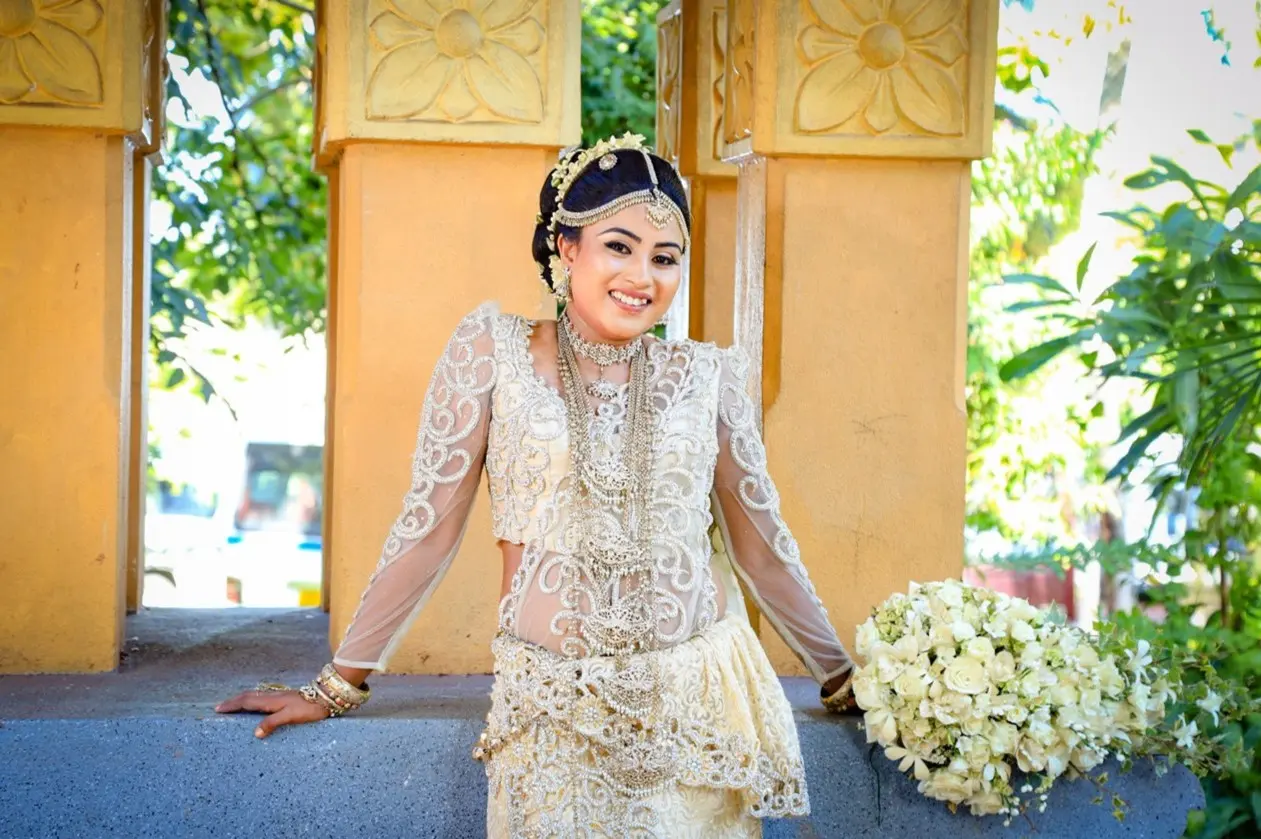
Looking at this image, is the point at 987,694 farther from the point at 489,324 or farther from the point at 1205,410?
the point at 1205,410

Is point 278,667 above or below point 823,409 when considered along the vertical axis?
below

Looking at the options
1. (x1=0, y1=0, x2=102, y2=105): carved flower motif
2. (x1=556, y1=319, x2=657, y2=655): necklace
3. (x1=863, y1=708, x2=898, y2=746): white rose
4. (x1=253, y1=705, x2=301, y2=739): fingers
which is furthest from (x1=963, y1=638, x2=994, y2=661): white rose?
(x1=0, y1=0, x2=102, y2=105): carved flower motif

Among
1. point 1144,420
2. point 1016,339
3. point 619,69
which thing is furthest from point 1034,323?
point 1144,420

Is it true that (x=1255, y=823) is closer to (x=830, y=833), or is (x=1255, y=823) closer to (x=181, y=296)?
(x=830, y=833)

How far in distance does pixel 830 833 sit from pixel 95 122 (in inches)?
99.5

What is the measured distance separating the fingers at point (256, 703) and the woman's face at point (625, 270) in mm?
1058

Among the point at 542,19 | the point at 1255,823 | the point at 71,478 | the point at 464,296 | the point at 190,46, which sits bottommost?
the point at 1255,823

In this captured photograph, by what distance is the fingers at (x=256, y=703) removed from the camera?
2.97 meters

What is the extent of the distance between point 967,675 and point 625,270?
1.07m

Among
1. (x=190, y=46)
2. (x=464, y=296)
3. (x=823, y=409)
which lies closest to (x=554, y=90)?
(x=464, y=296)

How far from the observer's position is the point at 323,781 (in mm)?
3066

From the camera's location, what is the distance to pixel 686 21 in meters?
Result: 4.95

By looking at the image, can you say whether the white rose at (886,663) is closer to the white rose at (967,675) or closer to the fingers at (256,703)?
the white rose at (967,675)

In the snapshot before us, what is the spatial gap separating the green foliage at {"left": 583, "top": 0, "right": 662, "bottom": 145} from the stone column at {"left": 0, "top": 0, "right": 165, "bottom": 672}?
3.93m
